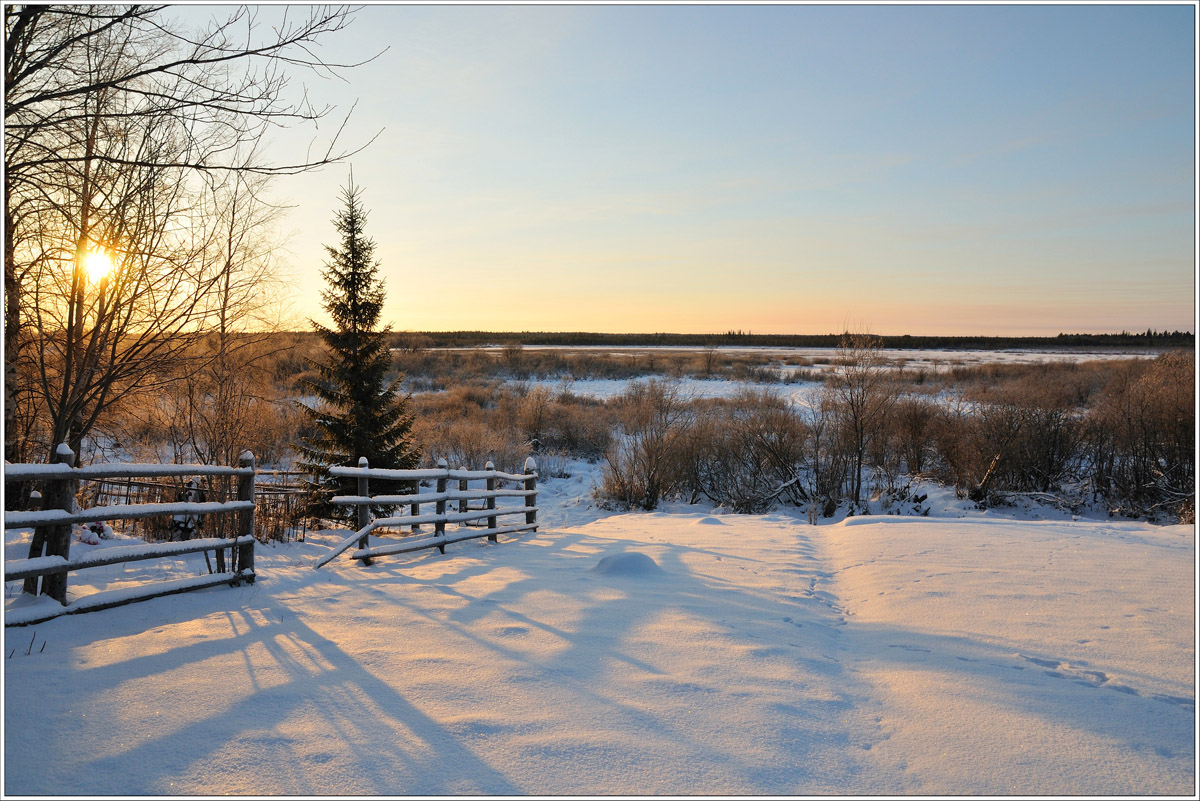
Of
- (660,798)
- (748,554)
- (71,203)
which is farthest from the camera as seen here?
(748,554)

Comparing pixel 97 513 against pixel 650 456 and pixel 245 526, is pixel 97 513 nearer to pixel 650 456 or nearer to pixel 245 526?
pixel 245 526

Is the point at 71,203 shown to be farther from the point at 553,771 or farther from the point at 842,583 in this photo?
the point at 842,583

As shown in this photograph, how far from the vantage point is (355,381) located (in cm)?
1585

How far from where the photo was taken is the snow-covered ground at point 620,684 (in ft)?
10.8

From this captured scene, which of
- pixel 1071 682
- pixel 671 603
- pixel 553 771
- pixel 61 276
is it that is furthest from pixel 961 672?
pixel 61 276

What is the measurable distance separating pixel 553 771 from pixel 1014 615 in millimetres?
4562

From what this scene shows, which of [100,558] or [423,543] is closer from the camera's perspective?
[100,558]

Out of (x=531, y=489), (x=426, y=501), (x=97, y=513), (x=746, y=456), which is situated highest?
(x=97, y=513)

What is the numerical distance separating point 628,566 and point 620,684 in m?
3.21

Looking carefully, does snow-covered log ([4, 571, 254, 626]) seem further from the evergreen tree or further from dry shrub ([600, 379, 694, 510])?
dry shrub ([600, 379, 694, 510])

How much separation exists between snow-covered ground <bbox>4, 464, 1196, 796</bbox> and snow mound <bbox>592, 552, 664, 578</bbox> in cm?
3

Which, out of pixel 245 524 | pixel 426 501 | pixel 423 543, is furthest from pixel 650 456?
pixel 245 524

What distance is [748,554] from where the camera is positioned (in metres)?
8.88

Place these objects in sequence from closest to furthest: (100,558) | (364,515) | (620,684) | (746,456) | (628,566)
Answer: (620,684), (100,558), (628,566), (364,515), (746,456)
